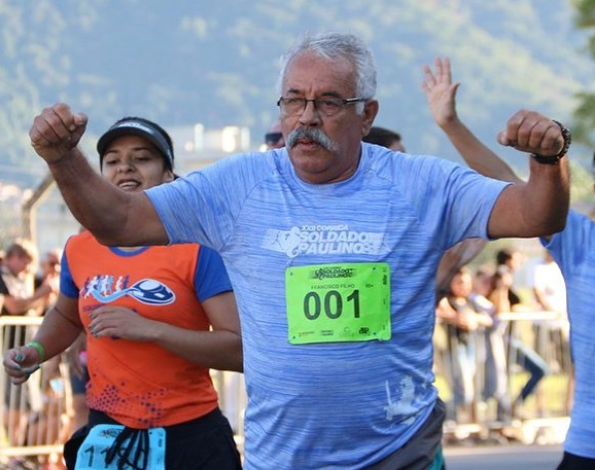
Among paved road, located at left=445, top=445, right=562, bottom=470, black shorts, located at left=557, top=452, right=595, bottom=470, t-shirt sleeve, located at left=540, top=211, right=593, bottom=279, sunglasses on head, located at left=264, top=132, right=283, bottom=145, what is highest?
sunglasses on head, located at left=264, top=132, right=283, bottom=145

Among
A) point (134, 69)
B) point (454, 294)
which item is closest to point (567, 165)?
point (454, 294)

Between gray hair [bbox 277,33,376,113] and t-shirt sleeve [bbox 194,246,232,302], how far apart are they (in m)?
0.95

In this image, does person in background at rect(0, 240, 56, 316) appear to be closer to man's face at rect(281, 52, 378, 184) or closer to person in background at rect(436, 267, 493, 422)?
person in background at rect(436, 267, 493, 422)

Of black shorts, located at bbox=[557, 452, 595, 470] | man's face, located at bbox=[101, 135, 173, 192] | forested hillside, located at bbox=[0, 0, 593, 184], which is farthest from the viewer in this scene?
forested hillside, located at bbox=[0, 0, 593, 184]

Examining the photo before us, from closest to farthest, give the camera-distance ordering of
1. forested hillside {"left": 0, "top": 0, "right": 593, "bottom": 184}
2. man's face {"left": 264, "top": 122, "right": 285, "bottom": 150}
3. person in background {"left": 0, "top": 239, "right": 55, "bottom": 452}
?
man's face {"left": 264, "top": 122, "right": 285, "bottom": 150} < person in background {"left": 0, "top": 239, "right": 55, "bottom": 452} < forested hillside {"left": 0, "top": 0, "right": 593, "bottom": 184}

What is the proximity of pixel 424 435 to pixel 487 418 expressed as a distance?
32.7 feet

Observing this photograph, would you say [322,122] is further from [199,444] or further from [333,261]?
[199,444]

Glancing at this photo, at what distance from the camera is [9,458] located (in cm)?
1120

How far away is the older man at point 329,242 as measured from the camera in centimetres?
420

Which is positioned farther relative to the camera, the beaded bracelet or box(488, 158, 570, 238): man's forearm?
the beaded bracelet

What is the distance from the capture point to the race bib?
518 centimetres

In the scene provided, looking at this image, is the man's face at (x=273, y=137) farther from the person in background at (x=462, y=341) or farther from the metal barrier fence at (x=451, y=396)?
the person in background at (x=462, y=341)

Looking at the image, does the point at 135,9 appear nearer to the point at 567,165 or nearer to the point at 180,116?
the point at 180,116

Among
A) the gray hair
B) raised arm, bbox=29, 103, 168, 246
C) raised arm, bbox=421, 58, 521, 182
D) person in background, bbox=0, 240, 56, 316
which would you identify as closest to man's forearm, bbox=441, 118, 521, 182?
raised arm, bbox=421, 58, 521, 182
